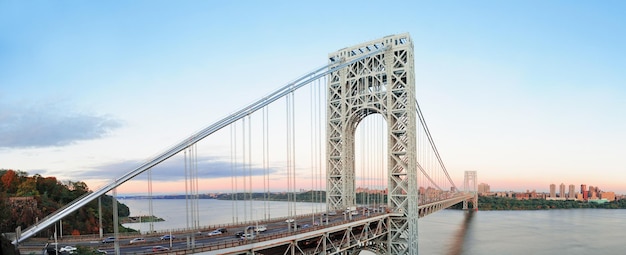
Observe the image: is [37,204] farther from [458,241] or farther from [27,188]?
[458,241]

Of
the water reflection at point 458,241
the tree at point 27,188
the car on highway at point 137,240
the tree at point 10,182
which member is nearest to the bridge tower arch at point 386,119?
the car on highway at point 137,240

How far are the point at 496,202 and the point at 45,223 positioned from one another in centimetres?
14164

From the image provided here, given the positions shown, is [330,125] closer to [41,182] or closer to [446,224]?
[41,182]

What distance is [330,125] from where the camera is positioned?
115 ft

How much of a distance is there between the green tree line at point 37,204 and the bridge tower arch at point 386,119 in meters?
23.8

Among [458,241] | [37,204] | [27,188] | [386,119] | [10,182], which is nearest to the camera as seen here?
[386,119]

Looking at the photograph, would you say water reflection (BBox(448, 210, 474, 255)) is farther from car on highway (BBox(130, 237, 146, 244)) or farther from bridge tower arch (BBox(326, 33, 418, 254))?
car on highway (BBox(130, 237, 146, 244))

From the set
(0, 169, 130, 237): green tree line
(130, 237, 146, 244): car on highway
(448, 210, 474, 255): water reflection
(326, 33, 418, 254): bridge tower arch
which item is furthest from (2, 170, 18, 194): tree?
(448, 210, 474, 255): water reflection

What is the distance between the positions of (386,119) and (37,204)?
3549cm

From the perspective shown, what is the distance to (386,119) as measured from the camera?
106 ft

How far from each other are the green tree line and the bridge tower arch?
78.0 feet

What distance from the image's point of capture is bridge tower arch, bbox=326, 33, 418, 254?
3130 cm

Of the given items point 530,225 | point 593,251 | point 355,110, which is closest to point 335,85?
point 355,110

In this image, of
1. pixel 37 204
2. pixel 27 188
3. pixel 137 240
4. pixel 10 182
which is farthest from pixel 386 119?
pixel 10 182
